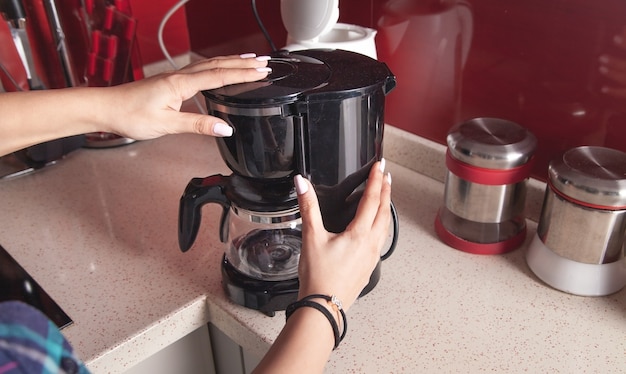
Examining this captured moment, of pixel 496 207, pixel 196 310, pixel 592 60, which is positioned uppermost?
pixel 592 60

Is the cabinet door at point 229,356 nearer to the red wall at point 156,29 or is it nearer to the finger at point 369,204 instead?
the finger at point 369,204

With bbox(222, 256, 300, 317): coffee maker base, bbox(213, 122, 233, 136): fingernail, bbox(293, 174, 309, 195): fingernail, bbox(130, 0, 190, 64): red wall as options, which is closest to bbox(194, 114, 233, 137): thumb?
bbox(213, 122, 233, 136): fingernail

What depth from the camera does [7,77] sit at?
1284mm

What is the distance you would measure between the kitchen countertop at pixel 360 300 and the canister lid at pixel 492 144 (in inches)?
5.8

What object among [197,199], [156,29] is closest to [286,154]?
[197,199]

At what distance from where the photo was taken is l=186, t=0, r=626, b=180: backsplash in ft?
2.74

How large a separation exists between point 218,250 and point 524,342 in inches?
19.2

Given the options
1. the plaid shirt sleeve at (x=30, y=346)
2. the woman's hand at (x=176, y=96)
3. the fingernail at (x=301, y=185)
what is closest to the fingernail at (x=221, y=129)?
the woman's hand at (x=176, y=96)

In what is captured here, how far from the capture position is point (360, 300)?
833mm

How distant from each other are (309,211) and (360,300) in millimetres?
253

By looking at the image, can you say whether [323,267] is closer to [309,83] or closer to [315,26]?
[309,83]

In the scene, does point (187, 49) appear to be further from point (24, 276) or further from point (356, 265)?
point (356, 265)

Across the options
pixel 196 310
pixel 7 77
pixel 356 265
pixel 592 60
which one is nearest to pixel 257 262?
pixel 196 310

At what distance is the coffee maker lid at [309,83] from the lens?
66cm
